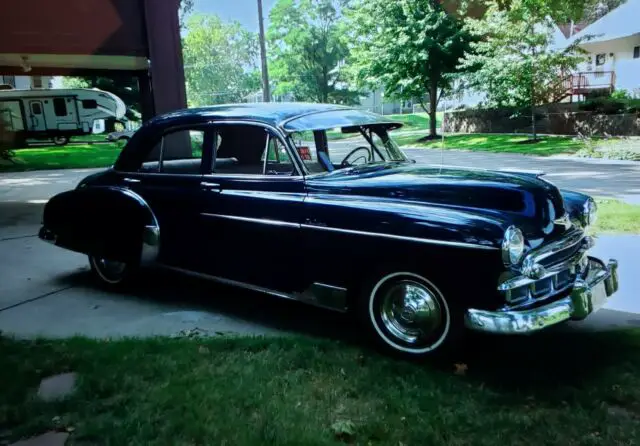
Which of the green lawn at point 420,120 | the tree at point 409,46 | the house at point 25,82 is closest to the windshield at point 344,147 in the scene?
the tree at point 409,46

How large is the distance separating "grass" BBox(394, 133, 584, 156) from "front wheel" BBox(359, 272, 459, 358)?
1218 cm

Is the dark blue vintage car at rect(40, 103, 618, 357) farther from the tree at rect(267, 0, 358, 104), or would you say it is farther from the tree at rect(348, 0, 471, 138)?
the tree at rect(267, 0, 358, 104)

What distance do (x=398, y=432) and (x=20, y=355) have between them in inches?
100

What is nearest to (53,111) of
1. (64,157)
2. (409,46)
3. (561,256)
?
(64,157)

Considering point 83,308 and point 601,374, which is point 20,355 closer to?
point 83,308

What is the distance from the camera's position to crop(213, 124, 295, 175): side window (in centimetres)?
430

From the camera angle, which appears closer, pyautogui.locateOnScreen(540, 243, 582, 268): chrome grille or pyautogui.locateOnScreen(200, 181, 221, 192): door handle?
pyautogui.locateOnScreen(540, 243, 582, 268): chrome grille

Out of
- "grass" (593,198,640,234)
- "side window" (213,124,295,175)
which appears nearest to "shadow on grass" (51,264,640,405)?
"side window" (213,124,295,175)

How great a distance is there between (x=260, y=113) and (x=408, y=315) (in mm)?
1989

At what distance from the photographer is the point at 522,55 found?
20.6 meters

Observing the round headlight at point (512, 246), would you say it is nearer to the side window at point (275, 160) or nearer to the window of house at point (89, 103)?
the side window at point (275, 160)

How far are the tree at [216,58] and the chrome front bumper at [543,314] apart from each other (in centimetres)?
3698

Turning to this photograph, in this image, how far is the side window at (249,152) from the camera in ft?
14.1

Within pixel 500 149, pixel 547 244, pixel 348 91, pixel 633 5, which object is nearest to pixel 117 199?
pixel 547 244
